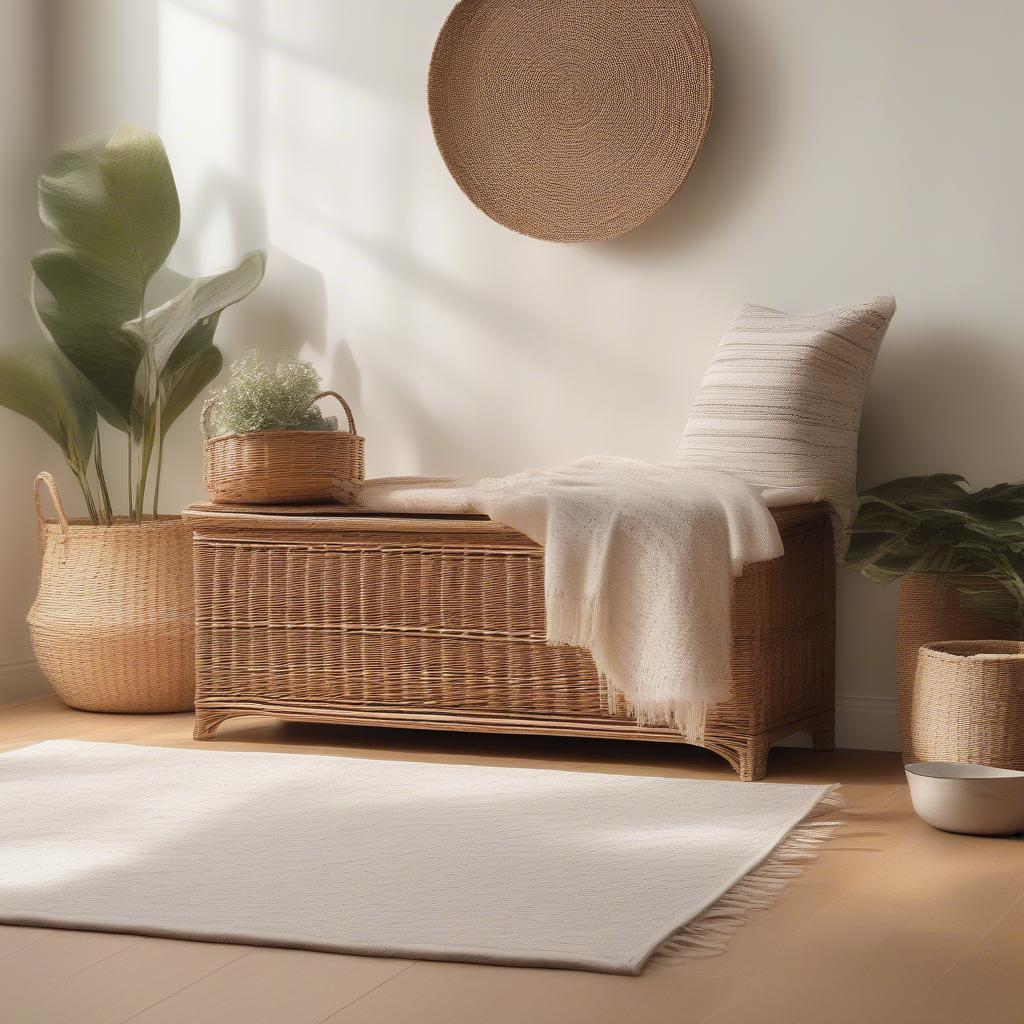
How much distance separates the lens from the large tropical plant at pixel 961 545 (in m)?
2.66

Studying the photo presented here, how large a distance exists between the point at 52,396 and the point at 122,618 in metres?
0.54

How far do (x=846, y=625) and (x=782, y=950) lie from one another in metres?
1.42

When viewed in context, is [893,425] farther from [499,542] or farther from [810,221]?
[499,542]

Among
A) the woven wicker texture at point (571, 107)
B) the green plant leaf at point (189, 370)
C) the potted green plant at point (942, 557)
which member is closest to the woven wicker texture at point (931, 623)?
the potted green plant at point (942, 557)

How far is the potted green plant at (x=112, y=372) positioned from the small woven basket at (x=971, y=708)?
5.69 feet

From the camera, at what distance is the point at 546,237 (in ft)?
11.1

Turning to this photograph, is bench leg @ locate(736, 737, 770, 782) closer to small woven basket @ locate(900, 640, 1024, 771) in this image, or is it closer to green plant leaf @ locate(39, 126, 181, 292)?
small woven basket @ locate(900, 640, 1024, 771)

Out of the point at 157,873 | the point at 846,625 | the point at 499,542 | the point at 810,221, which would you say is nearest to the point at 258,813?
the point at 157,873

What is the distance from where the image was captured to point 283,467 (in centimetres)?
304

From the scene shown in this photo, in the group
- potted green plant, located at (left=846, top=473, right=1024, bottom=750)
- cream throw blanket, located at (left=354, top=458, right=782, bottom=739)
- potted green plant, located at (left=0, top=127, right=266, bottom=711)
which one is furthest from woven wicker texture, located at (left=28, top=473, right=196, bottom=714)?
potted green plant, located at (left=846, top=473, right=1024, bottom=750)

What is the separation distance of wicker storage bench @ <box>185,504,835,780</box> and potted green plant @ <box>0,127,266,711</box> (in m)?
0.40

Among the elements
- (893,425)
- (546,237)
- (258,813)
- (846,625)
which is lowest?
(258,813)

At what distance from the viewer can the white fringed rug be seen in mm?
1843

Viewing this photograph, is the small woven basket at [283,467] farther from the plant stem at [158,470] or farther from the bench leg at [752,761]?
the bench leg at [752,761]
